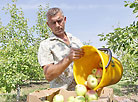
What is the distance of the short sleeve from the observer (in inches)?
75.0

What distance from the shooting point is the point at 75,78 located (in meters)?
1.93

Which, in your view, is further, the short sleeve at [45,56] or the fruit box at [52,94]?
the short sleeve at [45,56]

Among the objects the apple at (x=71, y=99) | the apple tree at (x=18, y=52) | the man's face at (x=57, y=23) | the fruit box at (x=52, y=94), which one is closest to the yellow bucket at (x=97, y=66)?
the fruit box at (x=52, y=94)

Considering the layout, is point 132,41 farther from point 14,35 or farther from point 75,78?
point 14,35

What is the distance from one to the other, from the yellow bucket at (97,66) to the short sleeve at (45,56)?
0.26 meters

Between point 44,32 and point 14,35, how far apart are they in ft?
4.81

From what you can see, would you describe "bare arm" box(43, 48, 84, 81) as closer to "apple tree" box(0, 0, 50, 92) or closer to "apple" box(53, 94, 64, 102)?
"apple" box(53, 94, 64, 102)

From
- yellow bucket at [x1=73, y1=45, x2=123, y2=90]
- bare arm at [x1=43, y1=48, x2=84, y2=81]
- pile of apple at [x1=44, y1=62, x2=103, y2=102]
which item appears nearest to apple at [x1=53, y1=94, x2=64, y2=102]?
pile of apple at [x1=44, y1=62, x2=103, y2=102]

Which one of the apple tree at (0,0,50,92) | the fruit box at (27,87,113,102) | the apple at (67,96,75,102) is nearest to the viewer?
the fruit box at (27,87,113,102)

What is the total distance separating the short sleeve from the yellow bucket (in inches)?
10.4

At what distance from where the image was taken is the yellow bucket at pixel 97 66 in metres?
1.65

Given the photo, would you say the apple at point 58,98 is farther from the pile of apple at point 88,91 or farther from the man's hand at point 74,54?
the man's hand at point 74,54

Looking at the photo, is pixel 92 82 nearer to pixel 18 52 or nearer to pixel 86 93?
pixel 86 93

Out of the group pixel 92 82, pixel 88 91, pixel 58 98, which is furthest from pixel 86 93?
pixel 58 98
